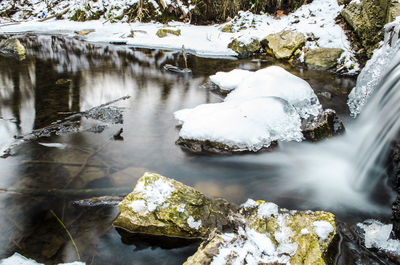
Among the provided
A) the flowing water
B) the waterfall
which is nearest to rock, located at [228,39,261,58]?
the flowing water

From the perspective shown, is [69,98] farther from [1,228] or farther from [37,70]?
[1,228]

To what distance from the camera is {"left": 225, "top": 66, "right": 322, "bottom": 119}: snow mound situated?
5059 mm

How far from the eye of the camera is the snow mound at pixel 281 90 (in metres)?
5.06

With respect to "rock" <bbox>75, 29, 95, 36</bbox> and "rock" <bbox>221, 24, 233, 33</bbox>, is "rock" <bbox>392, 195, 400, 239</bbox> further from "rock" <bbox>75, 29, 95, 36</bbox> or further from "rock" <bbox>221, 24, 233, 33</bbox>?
"rock" <bbox>75, 29, 95, 36</bbox>

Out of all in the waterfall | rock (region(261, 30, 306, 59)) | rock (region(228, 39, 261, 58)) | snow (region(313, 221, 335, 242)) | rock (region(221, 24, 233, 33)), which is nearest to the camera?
snow (region(313, 221, 335, 242))

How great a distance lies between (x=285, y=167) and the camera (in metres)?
3.86

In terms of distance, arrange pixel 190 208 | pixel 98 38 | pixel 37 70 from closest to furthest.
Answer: pixel 190 208
pixel 37 70
pixel 98 38

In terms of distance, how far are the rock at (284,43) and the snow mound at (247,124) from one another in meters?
6.69

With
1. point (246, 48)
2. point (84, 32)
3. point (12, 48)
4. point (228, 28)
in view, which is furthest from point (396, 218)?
point (84, 32)

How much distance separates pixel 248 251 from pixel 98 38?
50.7ft

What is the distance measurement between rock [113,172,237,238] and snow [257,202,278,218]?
35 centimetres

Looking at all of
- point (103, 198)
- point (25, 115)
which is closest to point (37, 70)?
point (25, 115)

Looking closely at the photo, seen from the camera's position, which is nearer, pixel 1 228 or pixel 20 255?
pixel 20 255

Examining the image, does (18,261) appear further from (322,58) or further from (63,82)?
(322,58)
